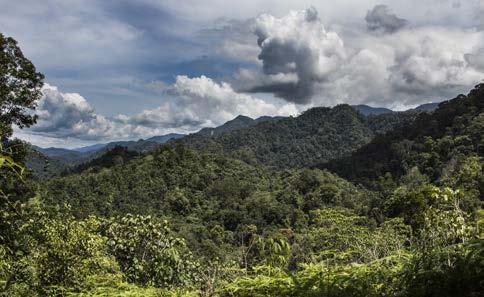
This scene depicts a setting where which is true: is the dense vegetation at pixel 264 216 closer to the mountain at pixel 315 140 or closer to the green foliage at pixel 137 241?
the green foliage at pixel 137 241

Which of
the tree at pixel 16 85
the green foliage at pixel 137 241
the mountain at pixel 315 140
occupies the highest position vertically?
the mountain at pixel 315 140

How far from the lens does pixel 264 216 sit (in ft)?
235

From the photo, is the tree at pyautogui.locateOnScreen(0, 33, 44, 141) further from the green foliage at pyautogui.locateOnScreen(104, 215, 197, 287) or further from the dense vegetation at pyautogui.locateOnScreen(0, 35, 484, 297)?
the green foliage at pyautogui.locateOnScreen(104, 215, 197, 287)

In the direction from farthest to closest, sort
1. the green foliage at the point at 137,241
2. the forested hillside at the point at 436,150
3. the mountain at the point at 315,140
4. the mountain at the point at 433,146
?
the mountain at the point at 315,140 → the mountain at the point at 433,146 → the forested hillside at the point at 436,150 → the green foliage at the point at 137,241

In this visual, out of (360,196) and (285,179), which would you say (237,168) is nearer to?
(285,179)

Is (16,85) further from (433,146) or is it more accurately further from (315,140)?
(315,140)

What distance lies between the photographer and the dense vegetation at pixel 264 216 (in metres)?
3.12

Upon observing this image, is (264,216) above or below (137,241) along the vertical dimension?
below

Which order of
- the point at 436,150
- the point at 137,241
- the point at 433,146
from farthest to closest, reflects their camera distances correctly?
1. the point at 433,146
2. the point at 436,150
3. the point at 137,241

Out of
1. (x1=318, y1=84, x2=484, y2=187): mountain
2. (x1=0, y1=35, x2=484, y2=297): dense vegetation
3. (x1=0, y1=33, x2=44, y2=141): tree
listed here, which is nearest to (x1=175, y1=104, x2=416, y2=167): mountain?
(x1=0, y1=35, x2=484, y2=297): dense vegetation

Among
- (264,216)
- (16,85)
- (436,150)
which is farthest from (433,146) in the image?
(16,85)

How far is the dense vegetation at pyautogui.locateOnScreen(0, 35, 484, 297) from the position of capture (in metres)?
3.12

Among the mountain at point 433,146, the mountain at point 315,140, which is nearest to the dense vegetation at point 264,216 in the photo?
the mountain at point 433,146

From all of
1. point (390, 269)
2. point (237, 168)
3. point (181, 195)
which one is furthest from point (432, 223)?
point (237, 168)
